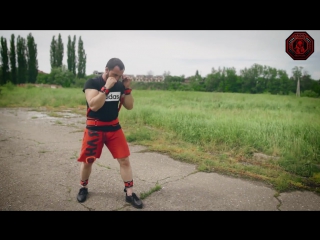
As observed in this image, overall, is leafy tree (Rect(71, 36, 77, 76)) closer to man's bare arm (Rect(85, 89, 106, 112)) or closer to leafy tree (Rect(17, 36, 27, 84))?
leafy tree (Rect(17, 36, 27, 84))

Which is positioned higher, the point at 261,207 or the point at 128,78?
the point at 128,78

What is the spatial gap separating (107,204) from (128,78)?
5.33 feet

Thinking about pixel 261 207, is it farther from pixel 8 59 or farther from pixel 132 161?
pixel 8 59

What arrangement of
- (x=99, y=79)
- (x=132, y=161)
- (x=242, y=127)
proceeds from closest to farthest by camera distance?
(x=99, y=79) → (x=132, y=161) → (x=242, y=127)

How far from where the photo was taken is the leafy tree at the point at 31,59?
119 feet

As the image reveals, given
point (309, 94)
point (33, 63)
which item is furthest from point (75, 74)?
point (309, 94)

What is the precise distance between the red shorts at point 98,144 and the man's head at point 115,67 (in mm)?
717

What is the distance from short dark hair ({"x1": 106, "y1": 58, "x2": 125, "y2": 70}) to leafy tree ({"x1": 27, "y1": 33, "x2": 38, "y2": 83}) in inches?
1604

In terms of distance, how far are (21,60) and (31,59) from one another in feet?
6.01

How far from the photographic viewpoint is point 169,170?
12.9ft

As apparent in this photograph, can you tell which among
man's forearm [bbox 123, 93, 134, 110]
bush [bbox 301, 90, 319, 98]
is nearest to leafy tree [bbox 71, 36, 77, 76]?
bush [bbox 301, 90, 319, 98]

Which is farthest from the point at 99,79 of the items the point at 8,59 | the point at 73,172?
the point at 8,59

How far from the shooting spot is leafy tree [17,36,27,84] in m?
34.7

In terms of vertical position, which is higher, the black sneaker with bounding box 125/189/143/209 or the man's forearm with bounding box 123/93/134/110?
the man's forearm with bounding box 123/93/134/110
